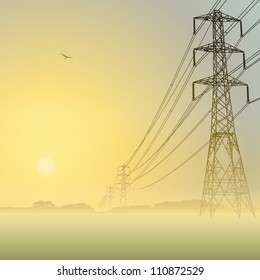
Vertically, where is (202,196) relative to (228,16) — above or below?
below

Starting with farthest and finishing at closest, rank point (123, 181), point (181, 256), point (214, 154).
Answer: point (123, 181), point (214, 154), point (181, 256)

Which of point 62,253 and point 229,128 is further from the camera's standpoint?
point 229,128

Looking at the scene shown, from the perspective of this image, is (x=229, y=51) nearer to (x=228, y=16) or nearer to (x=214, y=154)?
(x=228, y=16)
